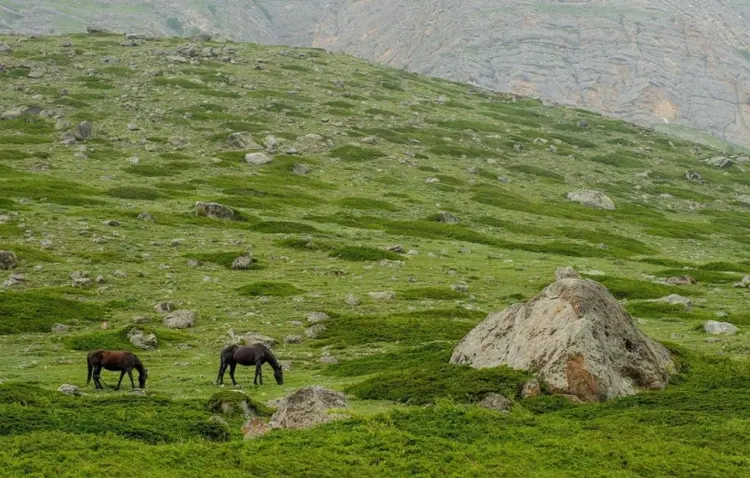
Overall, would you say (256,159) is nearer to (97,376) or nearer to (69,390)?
(97,376)

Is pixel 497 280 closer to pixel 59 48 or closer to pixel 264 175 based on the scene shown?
pixel 264 175

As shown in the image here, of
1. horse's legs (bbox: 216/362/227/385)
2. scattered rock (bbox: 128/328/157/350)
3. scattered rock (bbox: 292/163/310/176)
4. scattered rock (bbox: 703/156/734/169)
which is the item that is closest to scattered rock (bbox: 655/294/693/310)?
horse's legs (bbox: 216/362/227/385)

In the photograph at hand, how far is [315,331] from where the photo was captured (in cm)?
3425

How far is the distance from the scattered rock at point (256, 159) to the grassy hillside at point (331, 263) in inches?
76.3

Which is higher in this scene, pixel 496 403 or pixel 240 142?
pixel 240 142

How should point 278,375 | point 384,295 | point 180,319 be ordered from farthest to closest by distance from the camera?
point 384,295
point 180,319
point 278,375

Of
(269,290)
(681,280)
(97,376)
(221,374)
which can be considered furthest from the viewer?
(681,280)

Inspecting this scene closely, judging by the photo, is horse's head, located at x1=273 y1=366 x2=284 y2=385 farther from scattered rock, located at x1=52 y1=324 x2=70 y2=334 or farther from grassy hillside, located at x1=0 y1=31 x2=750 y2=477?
scattered rock, located at x1=52 y1=324 x2=70 y2=334

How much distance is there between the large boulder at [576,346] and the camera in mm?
22156

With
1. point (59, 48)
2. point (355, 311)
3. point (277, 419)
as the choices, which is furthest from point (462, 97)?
point (277, 419)

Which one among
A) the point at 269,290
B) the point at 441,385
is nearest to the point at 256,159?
the point at 269,290

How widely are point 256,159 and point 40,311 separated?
197 ft

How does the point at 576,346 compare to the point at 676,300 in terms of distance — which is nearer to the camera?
the point at 576,346

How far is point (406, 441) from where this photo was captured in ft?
59.1
